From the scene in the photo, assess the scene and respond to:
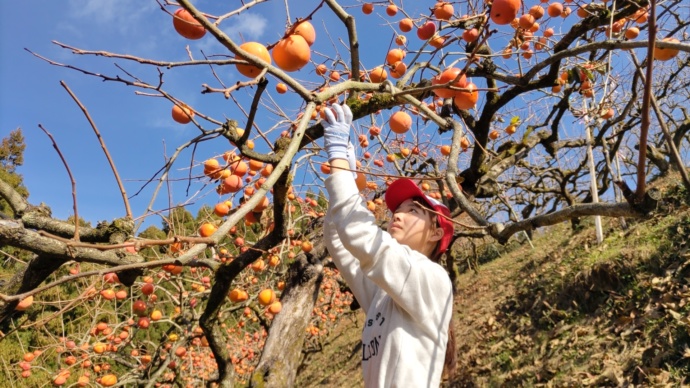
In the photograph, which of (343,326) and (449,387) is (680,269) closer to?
(449,387)

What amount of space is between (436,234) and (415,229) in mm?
104

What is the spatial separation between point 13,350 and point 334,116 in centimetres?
807

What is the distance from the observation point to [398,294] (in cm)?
136

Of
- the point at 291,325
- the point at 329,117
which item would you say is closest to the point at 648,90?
the point at 329,117

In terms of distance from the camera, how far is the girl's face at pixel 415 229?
1751mm

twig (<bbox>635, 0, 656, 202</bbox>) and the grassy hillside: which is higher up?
twig (<bbox>635, 0, 656, 202</bbox>)

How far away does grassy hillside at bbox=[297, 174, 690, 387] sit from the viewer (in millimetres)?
3285

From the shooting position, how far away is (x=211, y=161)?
234 cm

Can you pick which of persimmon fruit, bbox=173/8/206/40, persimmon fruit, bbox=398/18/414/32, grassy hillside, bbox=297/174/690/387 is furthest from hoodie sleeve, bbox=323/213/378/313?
grassy hillside, bbox=297/174/690/387

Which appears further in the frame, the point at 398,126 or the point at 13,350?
the point at 13,350

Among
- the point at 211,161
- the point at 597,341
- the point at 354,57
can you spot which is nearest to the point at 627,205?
the point at 354,57

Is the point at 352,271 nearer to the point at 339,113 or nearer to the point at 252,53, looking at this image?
the point at 339,113

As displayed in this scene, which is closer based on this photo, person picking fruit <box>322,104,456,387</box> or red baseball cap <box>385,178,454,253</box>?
person picking fruit <box>322,104,456,387</box>

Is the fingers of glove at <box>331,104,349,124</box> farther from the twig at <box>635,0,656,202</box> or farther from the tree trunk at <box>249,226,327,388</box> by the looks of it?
the tree trunk at <box>249,226,327,388</box>
